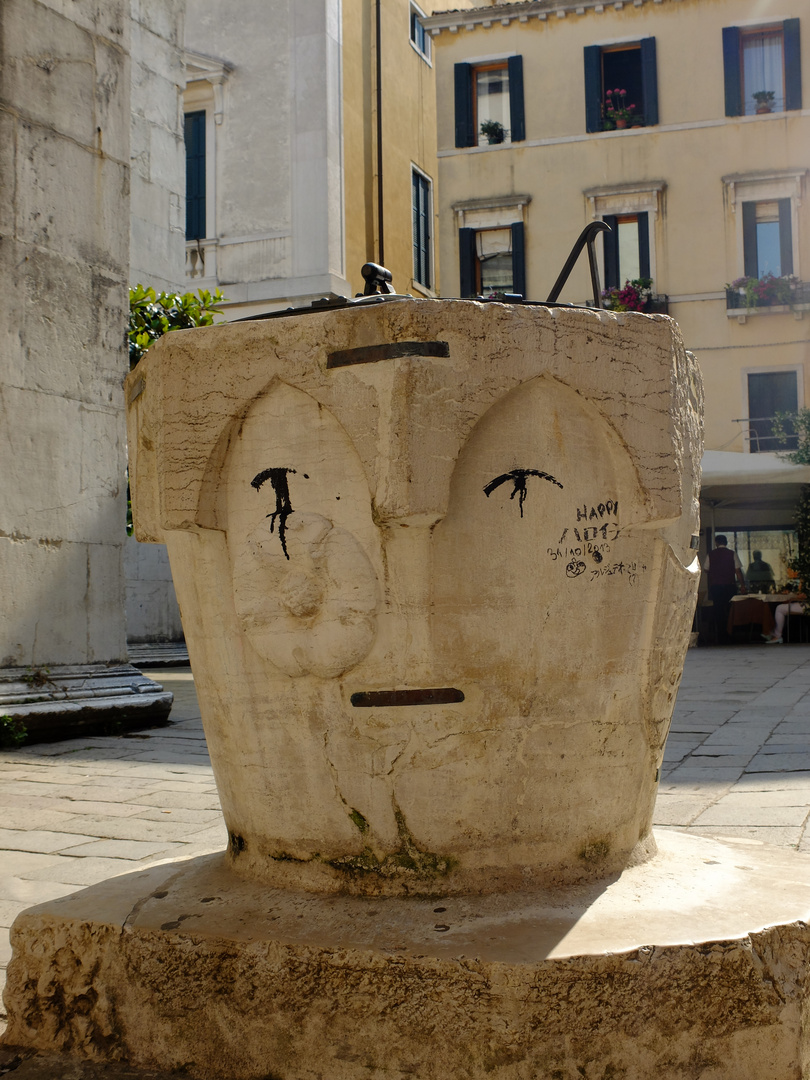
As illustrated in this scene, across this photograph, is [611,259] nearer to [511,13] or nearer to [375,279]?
[511,13]

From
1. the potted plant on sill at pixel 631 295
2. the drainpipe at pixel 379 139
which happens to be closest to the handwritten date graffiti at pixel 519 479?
the drainpipe at pixel 379 139

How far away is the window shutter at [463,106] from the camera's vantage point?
1727 cm

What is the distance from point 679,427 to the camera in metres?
2.02

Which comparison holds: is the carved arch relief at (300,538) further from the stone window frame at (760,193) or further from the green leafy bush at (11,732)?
the stone window frame at (760,193)

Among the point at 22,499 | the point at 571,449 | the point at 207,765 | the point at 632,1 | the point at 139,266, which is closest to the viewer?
the point at 571,449

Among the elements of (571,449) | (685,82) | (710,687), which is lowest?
(710,687)

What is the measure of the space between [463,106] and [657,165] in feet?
10.7

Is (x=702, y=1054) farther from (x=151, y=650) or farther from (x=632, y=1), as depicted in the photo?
(x=632, y=1)

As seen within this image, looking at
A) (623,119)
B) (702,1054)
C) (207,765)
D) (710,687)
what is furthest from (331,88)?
(702,1054)

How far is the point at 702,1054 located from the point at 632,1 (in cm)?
1751

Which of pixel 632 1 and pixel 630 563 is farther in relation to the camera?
pixel 632 1

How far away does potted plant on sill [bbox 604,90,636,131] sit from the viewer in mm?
16703

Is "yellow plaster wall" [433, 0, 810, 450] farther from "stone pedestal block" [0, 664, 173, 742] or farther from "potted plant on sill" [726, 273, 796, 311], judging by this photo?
"stone pedestal block" [0, 664, 173, 742]

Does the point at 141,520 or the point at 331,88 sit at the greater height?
Result: the point at 331,88
